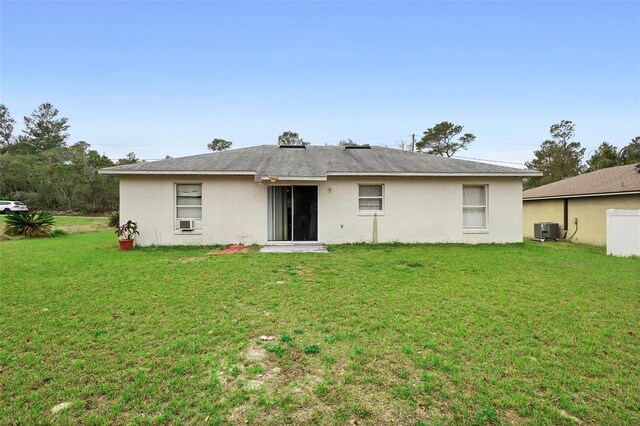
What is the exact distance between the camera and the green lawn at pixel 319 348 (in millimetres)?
2352

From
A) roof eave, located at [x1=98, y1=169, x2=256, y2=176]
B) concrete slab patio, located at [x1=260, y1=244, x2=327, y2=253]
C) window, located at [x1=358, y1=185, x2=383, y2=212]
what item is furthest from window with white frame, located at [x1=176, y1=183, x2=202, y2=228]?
window, located at [x1=358, y1=185, x2=383, y2=212]

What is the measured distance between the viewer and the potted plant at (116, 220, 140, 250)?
997 centimetres

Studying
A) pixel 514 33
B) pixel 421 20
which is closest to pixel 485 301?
pixel 421 20

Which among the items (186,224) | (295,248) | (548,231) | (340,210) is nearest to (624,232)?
(548,231)

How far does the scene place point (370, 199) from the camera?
11172 millimetres

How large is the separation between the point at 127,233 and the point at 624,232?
16.5m

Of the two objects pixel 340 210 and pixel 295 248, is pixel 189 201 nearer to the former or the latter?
pixel 295 248

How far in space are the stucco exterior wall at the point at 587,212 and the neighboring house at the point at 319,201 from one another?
4673mm

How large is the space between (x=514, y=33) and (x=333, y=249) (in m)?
13.4

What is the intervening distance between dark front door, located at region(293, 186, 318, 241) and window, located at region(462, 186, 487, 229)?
568cm

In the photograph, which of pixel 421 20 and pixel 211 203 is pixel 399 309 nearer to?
pixel 211 203

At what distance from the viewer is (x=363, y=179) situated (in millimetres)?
10945

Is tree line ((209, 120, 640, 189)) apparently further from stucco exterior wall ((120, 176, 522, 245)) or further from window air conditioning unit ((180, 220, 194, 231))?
window air conditioning unit ((180, 220, 194, 231))

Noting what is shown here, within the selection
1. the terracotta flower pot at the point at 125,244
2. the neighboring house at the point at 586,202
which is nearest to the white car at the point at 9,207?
the terracotta flower pot at the point at 125,244
